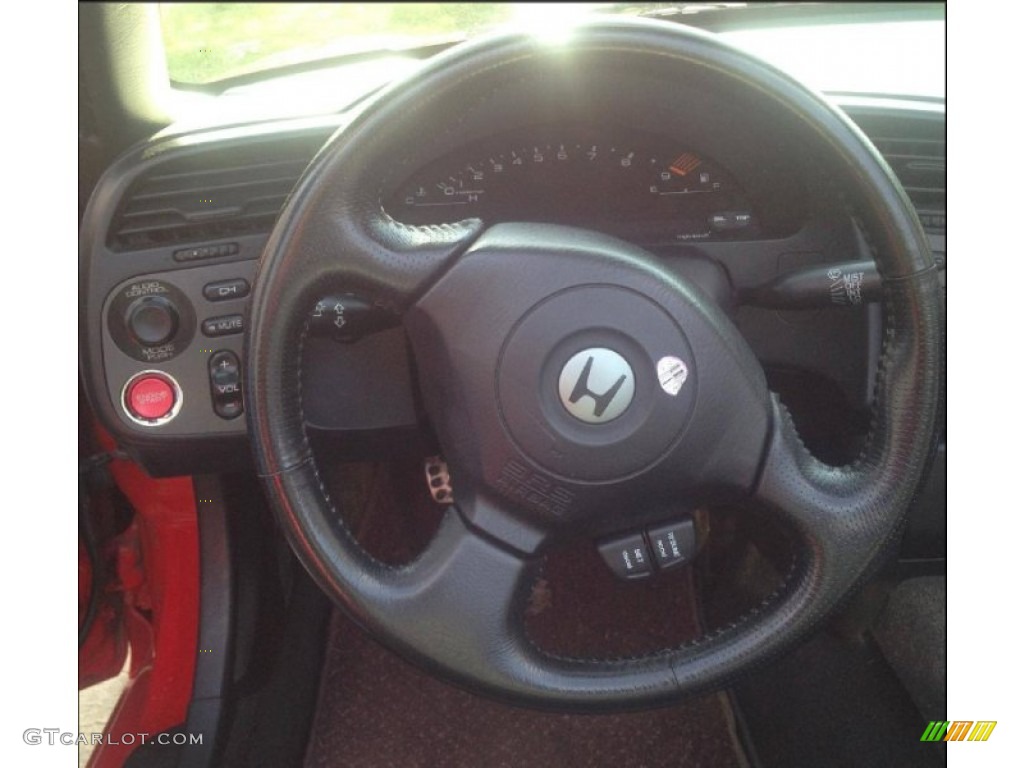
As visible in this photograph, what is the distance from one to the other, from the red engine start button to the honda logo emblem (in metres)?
0.49

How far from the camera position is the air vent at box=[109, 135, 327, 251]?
112 centimetres

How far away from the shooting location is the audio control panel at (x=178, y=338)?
3.64 ft

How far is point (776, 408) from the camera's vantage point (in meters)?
0.97

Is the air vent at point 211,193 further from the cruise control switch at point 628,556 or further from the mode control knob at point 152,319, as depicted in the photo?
the cruise control switch at point 628,556

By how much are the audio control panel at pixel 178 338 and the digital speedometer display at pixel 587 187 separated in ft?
0.72

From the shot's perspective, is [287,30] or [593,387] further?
[287,30]

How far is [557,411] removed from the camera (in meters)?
0.91

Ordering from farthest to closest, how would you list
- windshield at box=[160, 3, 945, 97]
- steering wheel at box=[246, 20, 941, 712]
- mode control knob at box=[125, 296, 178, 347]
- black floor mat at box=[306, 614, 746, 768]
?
black floor mat at box=[306, 614, 746, 768] < windshield at box=[160, 3, 945, 97] < mode control knob at box=[125, 296, 178, 347] < steering wheel at box=[246, 20, 941, 712]

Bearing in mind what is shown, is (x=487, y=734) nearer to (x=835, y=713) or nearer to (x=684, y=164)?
(x=835, y=713)

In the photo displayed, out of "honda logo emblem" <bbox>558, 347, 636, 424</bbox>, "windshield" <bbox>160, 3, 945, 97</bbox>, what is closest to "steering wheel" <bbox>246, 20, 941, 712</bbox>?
"honda logo emblem" <bbox>558, 347, 636, 424</bbox>

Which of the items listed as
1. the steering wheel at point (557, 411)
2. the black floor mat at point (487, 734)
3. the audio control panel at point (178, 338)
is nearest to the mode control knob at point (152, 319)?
the audio control panel at point (178, 338)

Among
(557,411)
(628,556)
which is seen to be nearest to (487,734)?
(628,556)

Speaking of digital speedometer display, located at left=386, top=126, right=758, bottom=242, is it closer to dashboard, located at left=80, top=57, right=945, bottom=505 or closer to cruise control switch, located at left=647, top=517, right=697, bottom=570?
dashboard, located at left=80, top=57, right=945, bottom=505

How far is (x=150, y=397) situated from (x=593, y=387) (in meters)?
0.53
